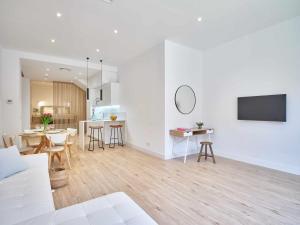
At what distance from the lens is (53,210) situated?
1.41 metres

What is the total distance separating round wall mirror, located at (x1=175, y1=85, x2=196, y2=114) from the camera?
4.70 m

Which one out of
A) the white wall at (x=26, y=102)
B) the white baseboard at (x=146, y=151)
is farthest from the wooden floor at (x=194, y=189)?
the white wall at (x=26, y=102)

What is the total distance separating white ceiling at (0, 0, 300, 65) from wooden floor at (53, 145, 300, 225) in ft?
10.4

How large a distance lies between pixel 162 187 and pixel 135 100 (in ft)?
11.3

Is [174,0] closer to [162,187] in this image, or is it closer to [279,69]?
[279,69]

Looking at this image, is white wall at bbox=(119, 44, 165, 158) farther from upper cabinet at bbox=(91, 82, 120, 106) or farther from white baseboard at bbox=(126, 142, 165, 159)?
upper cabinet at bbox=(91, 82, 120, 106)

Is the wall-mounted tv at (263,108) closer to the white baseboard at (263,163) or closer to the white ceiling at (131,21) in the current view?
the white baseboard at (263,163)

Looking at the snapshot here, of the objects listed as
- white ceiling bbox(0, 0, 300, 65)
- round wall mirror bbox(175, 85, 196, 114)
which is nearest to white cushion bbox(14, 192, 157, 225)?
white ceiling bbox(0, 0, 300, 65)

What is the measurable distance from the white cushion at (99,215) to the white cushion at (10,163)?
1213 mm

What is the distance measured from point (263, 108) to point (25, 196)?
445 cm

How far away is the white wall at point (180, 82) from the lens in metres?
4.47

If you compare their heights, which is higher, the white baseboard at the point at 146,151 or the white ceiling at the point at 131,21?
the white ceiling at the point at 131,21

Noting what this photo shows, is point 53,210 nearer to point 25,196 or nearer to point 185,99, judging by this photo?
point 25,196

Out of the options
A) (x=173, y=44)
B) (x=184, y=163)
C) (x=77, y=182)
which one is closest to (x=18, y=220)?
(x=77, y=182)
